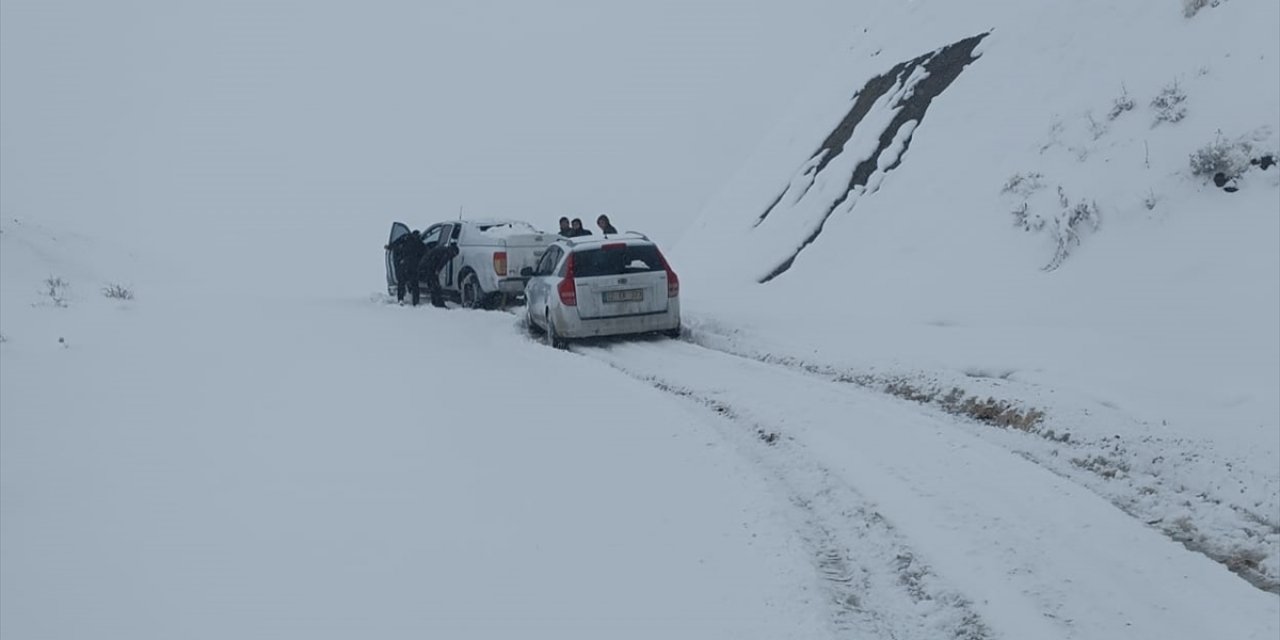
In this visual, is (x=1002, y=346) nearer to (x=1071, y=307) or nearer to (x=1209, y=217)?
(x=1071, y=307)

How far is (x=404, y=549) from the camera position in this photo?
6.24 meters

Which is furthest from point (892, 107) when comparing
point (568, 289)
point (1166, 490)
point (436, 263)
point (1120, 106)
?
point (1166, 490)

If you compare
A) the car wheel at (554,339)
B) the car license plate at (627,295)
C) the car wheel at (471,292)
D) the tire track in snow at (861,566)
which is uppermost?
Result: the car wheel at (471,292)

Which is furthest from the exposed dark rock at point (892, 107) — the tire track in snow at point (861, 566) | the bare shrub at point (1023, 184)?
the tire track in snow at point (861, 566)

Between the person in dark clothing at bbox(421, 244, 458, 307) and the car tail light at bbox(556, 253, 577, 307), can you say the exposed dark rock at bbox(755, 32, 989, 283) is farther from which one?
the person in dark clothing at bbox(421, 244, 458, 307)

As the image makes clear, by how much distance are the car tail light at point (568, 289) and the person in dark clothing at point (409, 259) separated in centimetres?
732

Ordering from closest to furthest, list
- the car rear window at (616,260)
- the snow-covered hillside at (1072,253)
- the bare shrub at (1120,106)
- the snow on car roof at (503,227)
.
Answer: the snow-covered hillside at (1072,253) < the bare shrub at (1120,106) < the car rear window at (616,260) < the snow on car roof at (503,227)

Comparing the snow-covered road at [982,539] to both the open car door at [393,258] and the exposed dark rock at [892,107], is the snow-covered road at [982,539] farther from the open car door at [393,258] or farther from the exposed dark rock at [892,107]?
the open car door at [393,258]

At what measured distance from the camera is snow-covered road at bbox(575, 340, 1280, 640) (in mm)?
4902

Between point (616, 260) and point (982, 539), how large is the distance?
9032 millimetres

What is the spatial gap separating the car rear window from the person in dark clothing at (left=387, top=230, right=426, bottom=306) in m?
7.42

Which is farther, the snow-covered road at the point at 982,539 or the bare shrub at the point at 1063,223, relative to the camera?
the bare shrub at the point at 1063,223

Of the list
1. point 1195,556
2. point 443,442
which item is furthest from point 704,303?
point 1195,556

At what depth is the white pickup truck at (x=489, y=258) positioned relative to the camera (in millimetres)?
19031
